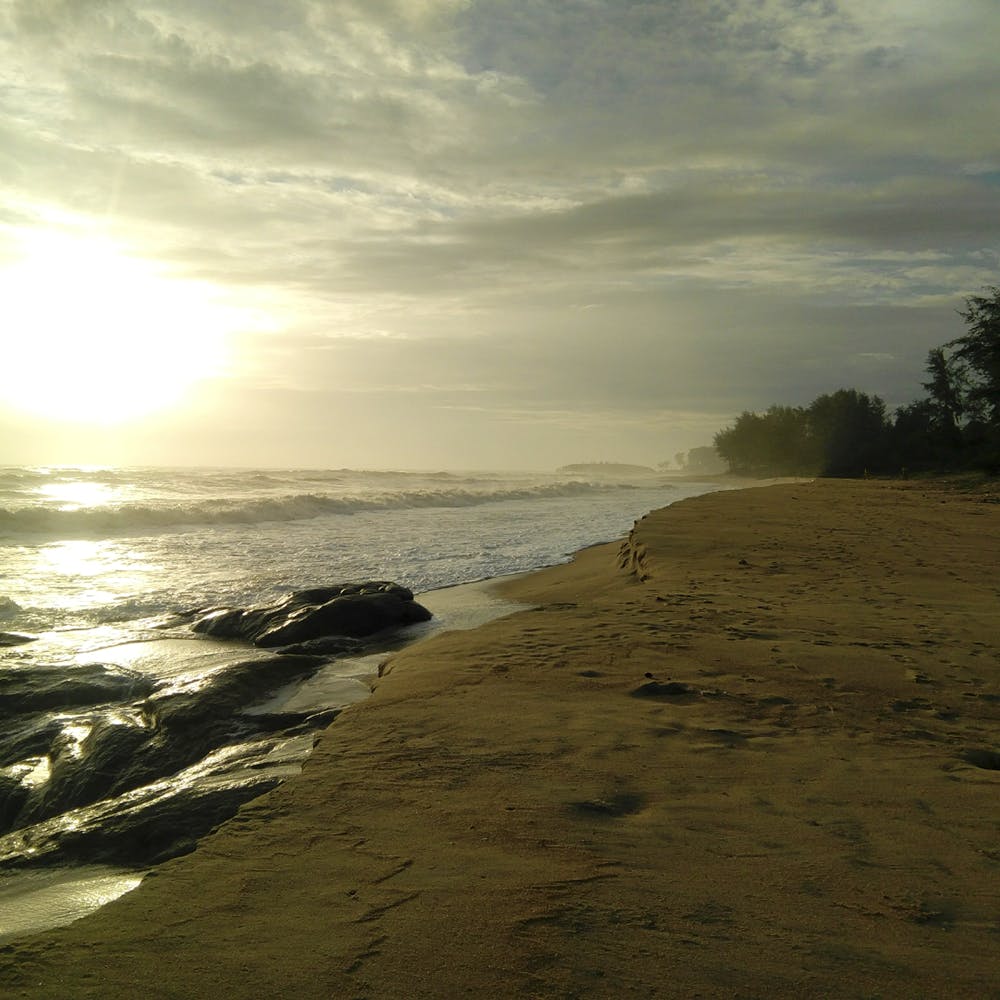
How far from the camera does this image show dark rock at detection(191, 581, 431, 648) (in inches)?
349

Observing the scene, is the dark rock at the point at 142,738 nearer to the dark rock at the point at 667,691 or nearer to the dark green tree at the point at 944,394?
the dark rock at the point at 667,691

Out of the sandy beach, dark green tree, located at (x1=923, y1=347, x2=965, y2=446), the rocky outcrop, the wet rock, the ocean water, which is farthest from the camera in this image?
dark green tree, located at (x1=923, y1=347, x2=965, y2=446)

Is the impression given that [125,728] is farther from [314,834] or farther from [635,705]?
[635,705]

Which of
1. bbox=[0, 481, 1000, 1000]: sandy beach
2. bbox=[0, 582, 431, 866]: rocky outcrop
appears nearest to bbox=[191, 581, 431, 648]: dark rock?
bbox=[0, 582, 431, 866]: rocky outcrop

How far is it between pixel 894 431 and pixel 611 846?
59.3 metres

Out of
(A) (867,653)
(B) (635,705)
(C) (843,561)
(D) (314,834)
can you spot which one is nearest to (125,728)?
(D) (314,834)

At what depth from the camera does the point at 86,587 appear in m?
12.5

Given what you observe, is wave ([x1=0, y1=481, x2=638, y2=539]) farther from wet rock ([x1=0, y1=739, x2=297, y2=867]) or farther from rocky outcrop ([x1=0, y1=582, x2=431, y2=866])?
wet rock ([x1=0, y1=739, x2=297, y2=867])

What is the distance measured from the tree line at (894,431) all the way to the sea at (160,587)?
16.9 meters

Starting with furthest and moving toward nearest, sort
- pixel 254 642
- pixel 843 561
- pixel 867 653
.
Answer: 1. pixel 843 561
2. pixel 254 642
3. pixel 867 653

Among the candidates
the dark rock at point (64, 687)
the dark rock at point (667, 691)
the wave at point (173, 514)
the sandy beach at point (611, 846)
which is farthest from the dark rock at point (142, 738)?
the wave at point (173, 514)

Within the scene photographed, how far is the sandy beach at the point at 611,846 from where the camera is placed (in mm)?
2398

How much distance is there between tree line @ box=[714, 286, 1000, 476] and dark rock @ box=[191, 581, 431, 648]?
3029cm

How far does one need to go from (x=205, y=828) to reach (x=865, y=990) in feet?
9.06
